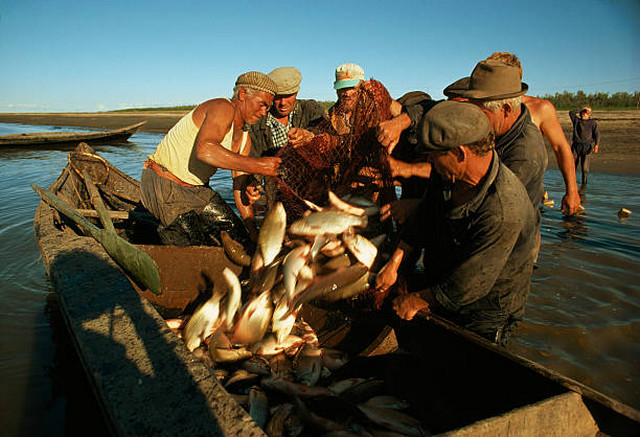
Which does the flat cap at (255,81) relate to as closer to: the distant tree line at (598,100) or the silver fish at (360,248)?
the silver fish at (360,248)

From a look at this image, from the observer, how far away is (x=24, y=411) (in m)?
2.87

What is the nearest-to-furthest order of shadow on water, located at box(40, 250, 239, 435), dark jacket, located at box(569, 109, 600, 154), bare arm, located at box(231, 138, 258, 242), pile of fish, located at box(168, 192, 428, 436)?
shadow on water, located at box(40, 250, 239, 435), pile of fish, located at box(168, 192, 428, 436), bare arm, located at box(231, 138, 258, 242), dark jacket, located at box(569, 109, 600, 154)

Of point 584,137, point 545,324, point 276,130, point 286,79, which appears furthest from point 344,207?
point 584,137

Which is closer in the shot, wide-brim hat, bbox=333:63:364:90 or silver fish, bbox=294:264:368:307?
silver fish, bbox=294:264:368:307

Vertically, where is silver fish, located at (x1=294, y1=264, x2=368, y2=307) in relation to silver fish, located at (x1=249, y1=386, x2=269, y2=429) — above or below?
above

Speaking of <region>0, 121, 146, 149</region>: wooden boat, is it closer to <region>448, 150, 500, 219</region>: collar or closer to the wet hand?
the wet hand

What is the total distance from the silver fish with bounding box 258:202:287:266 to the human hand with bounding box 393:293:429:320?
1.21 meters

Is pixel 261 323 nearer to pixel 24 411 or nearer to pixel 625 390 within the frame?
pixel 24 411

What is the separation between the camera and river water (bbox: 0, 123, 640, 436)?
298 centimetres

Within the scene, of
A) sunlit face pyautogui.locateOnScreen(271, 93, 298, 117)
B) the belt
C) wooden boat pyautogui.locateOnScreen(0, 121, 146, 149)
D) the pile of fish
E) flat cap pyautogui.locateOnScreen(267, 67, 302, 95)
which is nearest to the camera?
the pile of fish

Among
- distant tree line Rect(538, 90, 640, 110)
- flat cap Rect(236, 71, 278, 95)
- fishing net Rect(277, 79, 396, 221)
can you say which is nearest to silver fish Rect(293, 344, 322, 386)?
fishing net Rect(277, 79, 396, 221)

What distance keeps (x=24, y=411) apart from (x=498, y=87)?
14.1 feet

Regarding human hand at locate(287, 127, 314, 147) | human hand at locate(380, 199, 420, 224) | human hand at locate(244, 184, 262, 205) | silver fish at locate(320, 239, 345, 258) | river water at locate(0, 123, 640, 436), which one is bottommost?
river water at locate(0, 123, 640, 436)

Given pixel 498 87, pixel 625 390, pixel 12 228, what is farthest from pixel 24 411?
pixel 12 228
